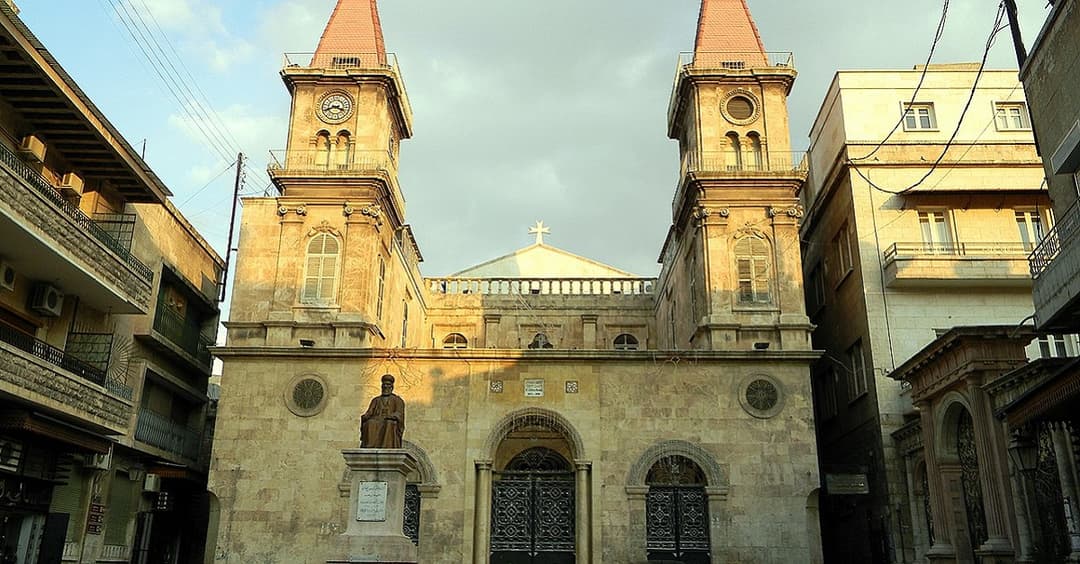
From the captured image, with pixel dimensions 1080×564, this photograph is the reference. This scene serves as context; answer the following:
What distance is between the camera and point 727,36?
1088 inches

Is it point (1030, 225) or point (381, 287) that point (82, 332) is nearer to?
point (381, 287)

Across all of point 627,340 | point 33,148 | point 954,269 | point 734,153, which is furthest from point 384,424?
point 627,340

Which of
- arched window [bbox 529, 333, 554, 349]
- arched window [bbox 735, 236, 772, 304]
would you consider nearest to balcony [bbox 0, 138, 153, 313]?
arched window [bbox 529, 333, 554, 349]

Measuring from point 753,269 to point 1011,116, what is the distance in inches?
374

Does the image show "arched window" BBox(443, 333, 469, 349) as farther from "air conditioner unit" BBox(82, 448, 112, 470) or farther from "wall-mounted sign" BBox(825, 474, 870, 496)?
"wall-mounted sign" BBox(825, 474, 870, 496)

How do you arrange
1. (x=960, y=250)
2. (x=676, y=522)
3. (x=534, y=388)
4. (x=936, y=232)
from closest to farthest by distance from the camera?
(x=676, y=522), (x=534, y=388), (x=960, y=250), (x=936, y=232)

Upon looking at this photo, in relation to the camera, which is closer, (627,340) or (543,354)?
(543,354)

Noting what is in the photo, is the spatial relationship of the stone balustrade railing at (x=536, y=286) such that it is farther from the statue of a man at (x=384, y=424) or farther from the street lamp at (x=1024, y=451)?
the street lamp at (x=1024, y=451)

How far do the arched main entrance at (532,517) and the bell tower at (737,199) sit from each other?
593 cm


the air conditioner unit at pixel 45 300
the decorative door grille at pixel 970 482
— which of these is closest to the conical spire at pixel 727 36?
the decorative door grille at pixel 970 482

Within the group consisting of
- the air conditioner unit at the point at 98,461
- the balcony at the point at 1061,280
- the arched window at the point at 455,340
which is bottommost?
the air conditioner unit at the point at 98,461

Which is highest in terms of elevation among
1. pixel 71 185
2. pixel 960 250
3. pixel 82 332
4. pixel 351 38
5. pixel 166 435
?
pixel 351 38

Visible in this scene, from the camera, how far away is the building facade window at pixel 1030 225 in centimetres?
2466

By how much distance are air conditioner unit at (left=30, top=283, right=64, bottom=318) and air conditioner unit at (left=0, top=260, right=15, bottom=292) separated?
2.37 ft
